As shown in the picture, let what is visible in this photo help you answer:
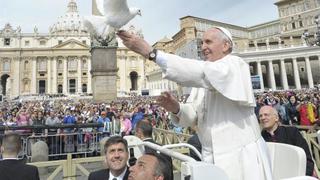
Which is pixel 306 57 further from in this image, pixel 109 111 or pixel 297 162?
pixel 297 162

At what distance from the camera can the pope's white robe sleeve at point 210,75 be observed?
5.37ft

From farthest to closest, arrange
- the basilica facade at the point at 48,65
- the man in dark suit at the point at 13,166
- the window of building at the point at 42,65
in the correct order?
the window of building at the point at 42,65 → the basilica facade at the point at 48,65 → the man in dark suit at the point at 13,166

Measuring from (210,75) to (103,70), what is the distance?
52.7 ft

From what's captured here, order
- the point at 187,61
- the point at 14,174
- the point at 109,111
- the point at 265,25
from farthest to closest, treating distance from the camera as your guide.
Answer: the point at 265,25, the point at 109,111, the point at 14,174, the point at 187,61

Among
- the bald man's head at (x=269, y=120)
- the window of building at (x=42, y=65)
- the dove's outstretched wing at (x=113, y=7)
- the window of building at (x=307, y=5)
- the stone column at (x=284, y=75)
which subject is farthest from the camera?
the window of building at (x=42, y=65)

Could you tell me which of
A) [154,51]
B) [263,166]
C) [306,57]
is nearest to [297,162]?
[263,166]

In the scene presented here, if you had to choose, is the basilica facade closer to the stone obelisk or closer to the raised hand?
the stone obelisk

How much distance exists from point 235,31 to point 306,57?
33348mm

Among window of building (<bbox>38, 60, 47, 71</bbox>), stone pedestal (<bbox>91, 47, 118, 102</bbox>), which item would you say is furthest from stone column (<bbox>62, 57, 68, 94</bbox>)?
stone pedestal (<bbox>91, 47, 118, 102</bbox>)

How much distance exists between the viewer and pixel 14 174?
10.0ft

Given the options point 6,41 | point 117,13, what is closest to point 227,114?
point 117,13

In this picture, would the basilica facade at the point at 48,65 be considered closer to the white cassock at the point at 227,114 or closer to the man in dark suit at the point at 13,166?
the man in dark suit at the point at 13,166

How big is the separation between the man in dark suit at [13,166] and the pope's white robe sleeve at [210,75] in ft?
7.36

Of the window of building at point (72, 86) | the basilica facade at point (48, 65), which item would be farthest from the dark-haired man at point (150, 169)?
the window of building at point (72, 86)
